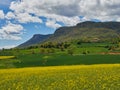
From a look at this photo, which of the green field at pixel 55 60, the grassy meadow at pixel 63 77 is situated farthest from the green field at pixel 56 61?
the grassy meadow at pixel 63 77

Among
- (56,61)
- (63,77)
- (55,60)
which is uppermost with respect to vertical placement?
(63,77)

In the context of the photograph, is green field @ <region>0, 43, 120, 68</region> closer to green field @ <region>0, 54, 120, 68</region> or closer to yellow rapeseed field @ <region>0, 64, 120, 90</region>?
green field @ <region>0, 54, 120, 68</region>

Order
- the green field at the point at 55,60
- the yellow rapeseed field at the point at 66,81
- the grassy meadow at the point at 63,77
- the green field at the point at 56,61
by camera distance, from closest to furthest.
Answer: the yellow rapeseed field at the point at 66,81
the grassy meadow at the point at 63,77
the green field at the point at 56,61
the green field at the point at 55,60

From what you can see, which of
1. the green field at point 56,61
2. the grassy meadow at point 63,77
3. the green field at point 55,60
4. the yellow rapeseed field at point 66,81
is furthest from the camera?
the green field at point 55,60

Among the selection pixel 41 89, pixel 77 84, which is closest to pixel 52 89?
pixel 41 89

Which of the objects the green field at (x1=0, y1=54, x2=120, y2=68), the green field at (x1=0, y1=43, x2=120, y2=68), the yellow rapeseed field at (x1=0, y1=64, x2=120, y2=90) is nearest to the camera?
the yellow rapeseed field at (x1=0, y1=64, x2=120, y2=90)

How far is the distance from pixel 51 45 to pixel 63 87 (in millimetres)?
175072

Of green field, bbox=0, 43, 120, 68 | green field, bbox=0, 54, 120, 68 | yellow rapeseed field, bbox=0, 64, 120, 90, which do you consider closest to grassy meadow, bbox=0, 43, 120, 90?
yellow rapeseed field, bbox=0, 64, 120, 90

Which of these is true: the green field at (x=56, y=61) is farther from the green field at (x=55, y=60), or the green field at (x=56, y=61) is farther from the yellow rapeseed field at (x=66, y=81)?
the yellow rapeseed field at (x=66, y=81)

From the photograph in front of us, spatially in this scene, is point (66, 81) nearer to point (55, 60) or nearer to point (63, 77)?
point (63, 77)

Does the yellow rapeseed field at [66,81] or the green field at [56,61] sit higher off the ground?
the yellow rapeseed field at [66,81]

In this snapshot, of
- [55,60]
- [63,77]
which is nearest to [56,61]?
[55,60]

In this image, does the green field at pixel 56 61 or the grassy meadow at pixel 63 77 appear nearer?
the grassy meadow at pixel 63 77

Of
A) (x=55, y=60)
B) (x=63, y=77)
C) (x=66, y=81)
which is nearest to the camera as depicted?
(x=66, y=81)
